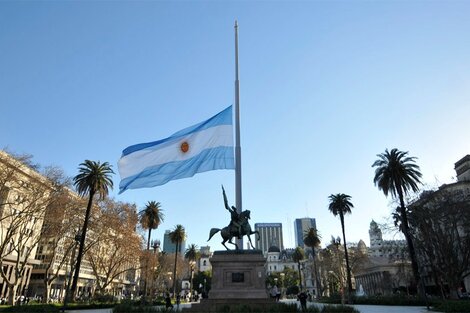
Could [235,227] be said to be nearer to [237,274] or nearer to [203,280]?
[237,274]

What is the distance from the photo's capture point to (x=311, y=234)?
8781 centimetres

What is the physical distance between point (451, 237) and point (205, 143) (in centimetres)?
2768

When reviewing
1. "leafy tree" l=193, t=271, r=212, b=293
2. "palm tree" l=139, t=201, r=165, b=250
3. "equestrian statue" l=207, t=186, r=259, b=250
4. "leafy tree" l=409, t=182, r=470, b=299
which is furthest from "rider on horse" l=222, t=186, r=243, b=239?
"leafy tree" l=193, t=271, r=212, b=293

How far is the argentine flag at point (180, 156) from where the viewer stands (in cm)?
2226

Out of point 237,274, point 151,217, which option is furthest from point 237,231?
point 151,217

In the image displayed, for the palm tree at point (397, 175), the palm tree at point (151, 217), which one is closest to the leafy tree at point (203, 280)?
the palm tree at point (151, 217)

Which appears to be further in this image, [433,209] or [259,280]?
[433,209]

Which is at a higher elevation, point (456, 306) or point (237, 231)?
point (237, 231)

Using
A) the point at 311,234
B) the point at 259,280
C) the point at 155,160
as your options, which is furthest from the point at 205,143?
the point at 311,234

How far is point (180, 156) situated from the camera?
74.8ft

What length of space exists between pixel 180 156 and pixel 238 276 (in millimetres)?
8755

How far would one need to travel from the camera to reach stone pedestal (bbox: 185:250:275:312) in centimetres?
2222

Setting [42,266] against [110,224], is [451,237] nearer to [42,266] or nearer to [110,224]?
[110,224]

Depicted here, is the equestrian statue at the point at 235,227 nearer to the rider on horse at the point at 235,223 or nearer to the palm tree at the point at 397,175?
the rider on horse at the point at 235,223
